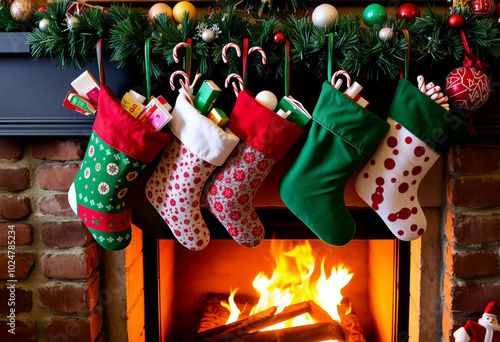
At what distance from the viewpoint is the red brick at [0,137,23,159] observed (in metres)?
1.26

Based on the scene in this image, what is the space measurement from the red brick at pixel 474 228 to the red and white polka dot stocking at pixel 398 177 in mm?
135

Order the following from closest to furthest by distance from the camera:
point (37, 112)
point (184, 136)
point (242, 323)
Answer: point (184, 136)
point (37, 112)
point (242, 323)

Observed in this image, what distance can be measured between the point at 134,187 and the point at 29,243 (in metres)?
0.36

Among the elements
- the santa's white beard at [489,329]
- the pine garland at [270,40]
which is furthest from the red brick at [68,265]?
the santa's white beard at [489,329]

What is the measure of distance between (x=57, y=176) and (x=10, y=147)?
157 millimetres

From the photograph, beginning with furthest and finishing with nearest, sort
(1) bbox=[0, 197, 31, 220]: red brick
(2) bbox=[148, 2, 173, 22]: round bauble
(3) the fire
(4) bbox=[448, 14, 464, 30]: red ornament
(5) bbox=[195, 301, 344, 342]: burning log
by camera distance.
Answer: (3) the fire, (5) bbox=[195, 301, 344, 342]: burning log, (1) bbox=[0, 197, 31, 220]: red brick, (2) bbox=[148, 2, 173, 22]: round bauble, (4) bbox=[448, 14, 464, 30]: red ornament

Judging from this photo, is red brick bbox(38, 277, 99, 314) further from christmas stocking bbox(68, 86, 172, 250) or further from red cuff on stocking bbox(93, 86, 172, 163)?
red cuff on stocking bbox(93, 86, 172, 163)

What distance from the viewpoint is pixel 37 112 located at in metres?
1.20

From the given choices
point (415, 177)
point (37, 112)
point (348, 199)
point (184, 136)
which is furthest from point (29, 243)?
point (415, 177)

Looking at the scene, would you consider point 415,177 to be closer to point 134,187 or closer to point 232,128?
point 232,128

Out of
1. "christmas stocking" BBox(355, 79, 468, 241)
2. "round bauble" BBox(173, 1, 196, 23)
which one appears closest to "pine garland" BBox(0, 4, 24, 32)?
"round bauble" BBox(173, 1, 196, 23)

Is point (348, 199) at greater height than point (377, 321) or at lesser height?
greater

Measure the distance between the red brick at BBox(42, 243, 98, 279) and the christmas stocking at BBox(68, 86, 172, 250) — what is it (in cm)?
17

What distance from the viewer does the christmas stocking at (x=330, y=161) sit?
1.08m
